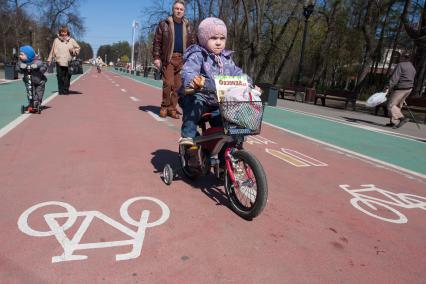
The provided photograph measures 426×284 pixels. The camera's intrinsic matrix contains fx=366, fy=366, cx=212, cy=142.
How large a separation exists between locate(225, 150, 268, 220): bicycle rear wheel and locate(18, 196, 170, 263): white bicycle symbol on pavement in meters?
0.66

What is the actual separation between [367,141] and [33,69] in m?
7.57

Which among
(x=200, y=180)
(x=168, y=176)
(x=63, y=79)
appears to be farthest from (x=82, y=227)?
(x=63, y=79)

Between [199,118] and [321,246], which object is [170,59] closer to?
[199,118]

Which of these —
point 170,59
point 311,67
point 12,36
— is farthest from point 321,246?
point 12,36

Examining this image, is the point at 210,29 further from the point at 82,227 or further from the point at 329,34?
the point at 329,34

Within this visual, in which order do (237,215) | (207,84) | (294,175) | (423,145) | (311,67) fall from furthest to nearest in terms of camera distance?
(311,67) → (423,145) → (294,175) → (207,84) → (237,215)

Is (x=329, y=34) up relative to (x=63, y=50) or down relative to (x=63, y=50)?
up

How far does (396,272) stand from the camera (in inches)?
106

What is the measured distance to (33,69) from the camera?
806 centimetres

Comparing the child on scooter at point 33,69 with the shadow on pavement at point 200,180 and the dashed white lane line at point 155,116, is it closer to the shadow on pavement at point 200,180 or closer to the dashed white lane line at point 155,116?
the dashed white lane line at point 155,116

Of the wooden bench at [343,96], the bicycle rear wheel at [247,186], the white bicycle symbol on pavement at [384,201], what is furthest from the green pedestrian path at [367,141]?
the wooden bench at [343,96]

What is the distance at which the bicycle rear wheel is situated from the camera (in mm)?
3150

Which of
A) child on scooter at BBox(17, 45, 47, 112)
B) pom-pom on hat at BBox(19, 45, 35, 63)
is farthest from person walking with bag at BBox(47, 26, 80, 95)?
pom-pom on hat at BBox(19, 45, 35, 63)

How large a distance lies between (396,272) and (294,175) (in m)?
2.33
